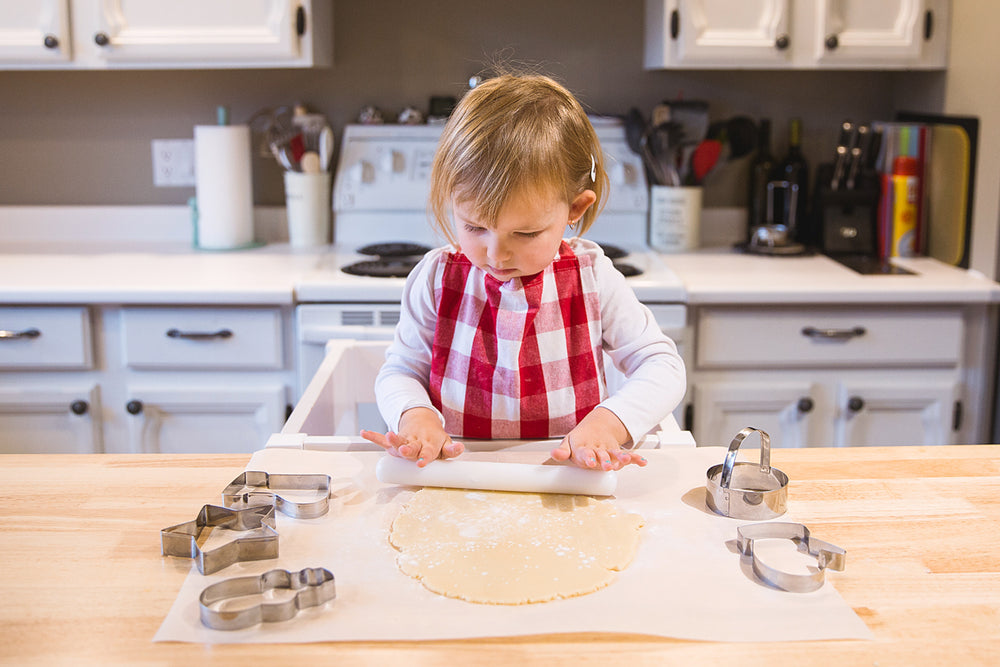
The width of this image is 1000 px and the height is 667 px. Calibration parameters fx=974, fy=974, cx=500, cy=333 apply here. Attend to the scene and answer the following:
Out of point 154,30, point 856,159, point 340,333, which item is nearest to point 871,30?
point 856,159

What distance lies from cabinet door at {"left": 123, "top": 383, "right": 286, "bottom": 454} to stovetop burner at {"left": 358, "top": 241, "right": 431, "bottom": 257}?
442mm

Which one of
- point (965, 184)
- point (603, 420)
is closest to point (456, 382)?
point (603, 420)

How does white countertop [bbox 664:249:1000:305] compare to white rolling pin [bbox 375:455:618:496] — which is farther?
white countertop [bbox 664:249:1000:305]

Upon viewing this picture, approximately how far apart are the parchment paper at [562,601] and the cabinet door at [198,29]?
5.23 feet

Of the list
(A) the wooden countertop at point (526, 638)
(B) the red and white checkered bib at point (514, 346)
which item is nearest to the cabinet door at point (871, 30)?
(B) the red and white checkered bib at point (514, 346)

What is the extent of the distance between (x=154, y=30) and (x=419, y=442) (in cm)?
162

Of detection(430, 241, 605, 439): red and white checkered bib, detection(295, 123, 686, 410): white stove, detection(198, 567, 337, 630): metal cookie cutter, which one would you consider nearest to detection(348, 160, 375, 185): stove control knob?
detection(295, 123, 686, 410): white stove

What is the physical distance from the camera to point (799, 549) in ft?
2.65

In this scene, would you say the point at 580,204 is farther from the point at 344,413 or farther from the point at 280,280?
the point at 280,280

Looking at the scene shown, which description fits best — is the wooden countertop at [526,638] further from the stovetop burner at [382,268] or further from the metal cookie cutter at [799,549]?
the stovetop burner at [382,268]

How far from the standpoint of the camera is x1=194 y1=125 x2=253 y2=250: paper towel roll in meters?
2.42

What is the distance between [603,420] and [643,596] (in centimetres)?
33

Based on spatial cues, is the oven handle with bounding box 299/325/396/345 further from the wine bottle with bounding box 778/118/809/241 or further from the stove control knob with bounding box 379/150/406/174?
the wine bottle with bounding box 778/118/809/241

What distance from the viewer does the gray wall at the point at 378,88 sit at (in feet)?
8.42
